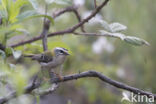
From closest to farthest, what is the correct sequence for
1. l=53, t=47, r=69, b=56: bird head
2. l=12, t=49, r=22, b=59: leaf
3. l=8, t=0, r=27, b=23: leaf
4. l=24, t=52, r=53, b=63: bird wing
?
l=12, t=49, r=22, b=59: leaf < l=8, t=0, r=27, b=23: leaf < l=24, t=52, r=53, b=63: bird wing < l=53, t=47, r=69, b=56: bird head

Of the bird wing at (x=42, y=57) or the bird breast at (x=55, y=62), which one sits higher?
the bird wing at (x=42, y=57)

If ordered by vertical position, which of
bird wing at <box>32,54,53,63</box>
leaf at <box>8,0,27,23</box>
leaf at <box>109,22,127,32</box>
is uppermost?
leaf at <box>8,0,27,23</box>

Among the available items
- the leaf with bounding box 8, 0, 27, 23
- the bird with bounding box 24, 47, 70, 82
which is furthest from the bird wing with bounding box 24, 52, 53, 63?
the leaf with bounding box 8, 0, 27, 23

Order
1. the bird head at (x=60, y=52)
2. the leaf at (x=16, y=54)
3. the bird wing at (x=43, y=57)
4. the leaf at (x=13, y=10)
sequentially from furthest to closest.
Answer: the bird head at (x=60, y=52), the bird wing at (x=43, y=57), the leaf at (x=13, y=10), the leaf at (x=16, y=54)

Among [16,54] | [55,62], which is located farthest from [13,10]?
Answer: [55,62]

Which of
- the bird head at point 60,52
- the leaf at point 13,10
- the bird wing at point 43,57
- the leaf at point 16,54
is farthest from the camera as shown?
the bird head at point 60,52

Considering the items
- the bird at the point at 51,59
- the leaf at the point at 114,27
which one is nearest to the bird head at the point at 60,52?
the bird at the point at 51,59

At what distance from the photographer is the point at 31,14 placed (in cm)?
109

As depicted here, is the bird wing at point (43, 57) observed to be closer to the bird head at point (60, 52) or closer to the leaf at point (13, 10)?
the bird head at point (60, 52)

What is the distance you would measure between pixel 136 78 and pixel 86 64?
572 millimetres

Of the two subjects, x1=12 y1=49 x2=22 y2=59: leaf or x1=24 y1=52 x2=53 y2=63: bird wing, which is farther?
x1=24 y1=52 x2=53 y2=63: bird wing

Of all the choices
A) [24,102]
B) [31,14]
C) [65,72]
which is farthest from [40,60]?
[65,72]

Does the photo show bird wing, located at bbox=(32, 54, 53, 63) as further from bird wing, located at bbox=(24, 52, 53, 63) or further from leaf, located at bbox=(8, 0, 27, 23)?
leaf, located at bbox=(8, 0, 27, 23)

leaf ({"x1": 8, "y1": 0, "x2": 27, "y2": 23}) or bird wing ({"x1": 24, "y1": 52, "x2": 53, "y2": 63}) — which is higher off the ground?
leaf ({"x1": 8, "y1": 0, "x2": 27, "y2": 23})
